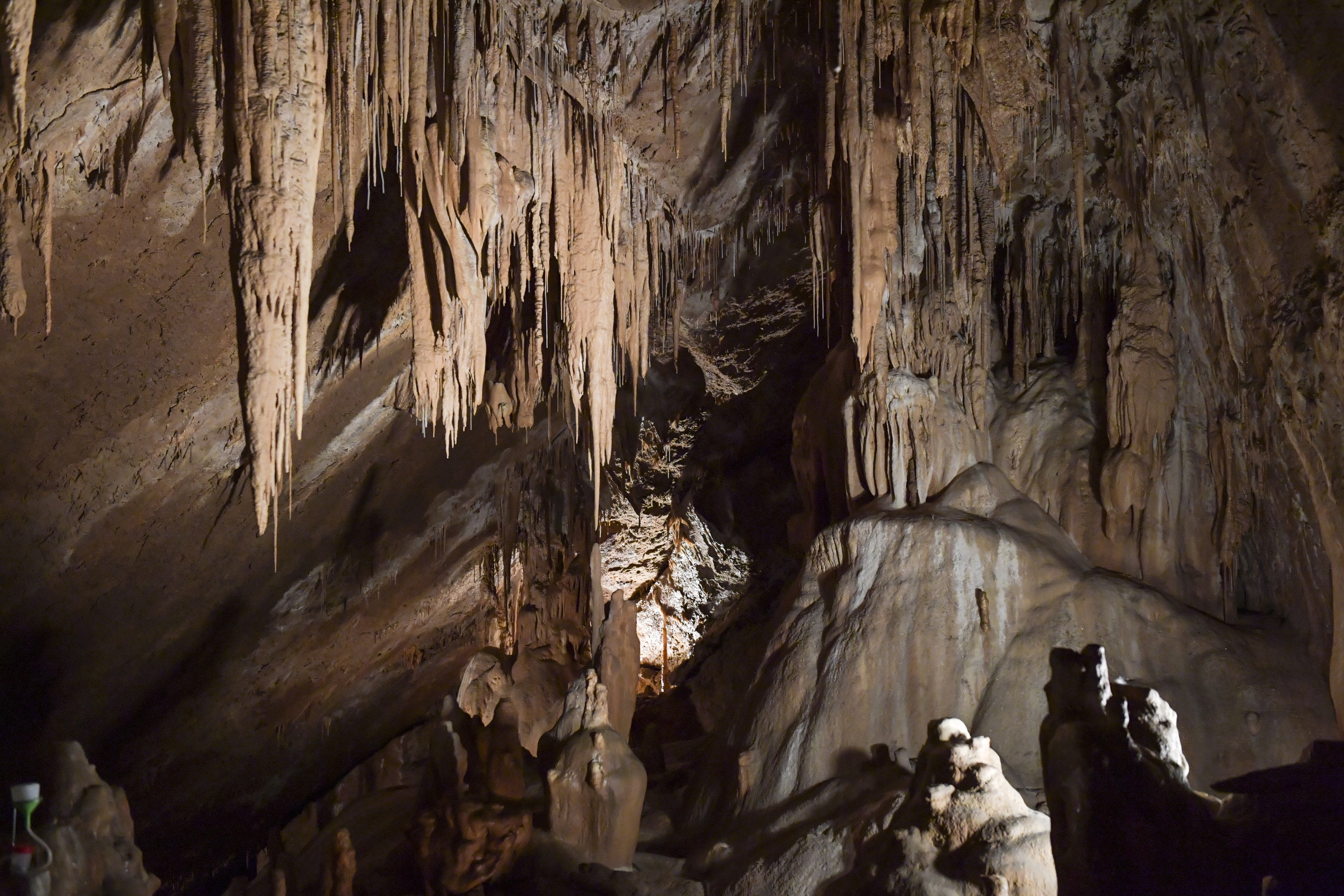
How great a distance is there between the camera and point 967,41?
660cm

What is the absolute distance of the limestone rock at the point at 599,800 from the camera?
22.6ft

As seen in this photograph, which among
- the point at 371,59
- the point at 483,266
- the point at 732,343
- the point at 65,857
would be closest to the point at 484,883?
the point at 65,857

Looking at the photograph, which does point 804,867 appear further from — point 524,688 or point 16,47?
point 524,688

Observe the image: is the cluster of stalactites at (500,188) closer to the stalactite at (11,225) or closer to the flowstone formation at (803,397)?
the flowstone formation at (803,397)

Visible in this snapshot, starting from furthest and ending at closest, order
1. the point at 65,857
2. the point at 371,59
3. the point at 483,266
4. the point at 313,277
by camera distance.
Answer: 1. the point at 313,277
2. the point at 483,266
3. the point at 371,59
4. the point at 65,857

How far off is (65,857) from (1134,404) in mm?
7229

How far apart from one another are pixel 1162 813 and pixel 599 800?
4.28 metres

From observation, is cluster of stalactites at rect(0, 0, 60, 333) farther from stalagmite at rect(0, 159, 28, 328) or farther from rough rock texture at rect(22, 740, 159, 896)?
rough rock texture at rect(22, 740, 159, 896)

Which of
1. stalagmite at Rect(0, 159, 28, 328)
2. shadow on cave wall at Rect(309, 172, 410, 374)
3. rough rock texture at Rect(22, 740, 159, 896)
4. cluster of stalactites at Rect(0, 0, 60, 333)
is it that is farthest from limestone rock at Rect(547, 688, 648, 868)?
stalagmite at Rect(0, 159, 28, 328)

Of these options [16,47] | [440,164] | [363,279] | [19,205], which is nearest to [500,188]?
[440,164]

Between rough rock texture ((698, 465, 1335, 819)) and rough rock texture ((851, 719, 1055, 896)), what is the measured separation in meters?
1.40

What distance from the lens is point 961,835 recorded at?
16.0 ft

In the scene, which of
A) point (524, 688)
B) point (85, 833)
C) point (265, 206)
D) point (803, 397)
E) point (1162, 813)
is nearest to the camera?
point (1162, 813)

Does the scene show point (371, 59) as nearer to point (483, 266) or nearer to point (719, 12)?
point (483, 266)
